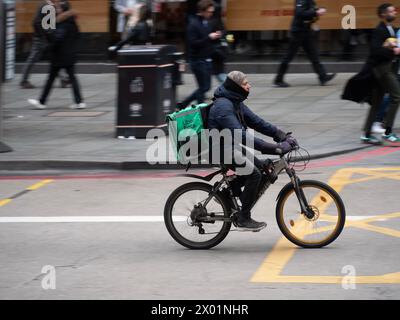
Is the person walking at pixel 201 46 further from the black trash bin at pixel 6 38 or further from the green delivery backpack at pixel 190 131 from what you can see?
the green delivery backpack at pixel 190 131

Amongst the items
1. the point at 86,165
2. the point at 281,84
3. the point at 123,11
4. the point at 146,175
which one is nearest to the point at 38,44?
the point at 123,11

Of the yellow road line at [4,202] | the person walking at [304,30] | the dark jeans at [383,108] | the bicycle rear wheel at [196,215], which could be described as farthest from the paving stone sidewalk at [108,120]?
the bicycle rear wheel at [196,215]

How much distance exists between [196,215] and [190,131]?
0.79 meters

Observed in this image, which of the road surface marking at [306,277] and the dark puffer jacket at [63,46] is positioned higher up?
the dark puffer jacket at [63,46]

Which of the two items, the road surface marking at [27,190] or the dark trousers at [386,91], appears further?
the dark trousers at [386,91]

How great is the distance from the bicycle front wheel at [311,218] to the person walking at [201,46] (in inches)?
250

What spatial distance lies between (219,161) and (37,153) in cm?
513

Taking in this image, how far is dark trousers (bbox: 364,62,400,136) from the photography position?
494 inches

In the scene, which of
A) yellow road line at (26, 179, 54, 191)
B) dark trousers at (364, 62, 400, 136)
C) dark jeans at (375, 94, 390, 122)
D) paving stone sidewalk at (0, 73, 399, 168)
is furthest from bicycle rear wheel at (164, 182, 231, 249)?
dark jeans at (375, 94, 390, 122)

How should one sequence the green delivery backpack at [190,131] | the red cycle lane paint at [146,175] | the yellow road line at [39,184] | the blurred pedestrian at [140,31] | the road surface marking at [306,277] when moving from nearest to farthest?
the road surface marking at [306,277]
the green delivery backpack at [190,131]
the yellow road line at [39,184]
the red cycle lane paint at [146,175]
the blurred pedestrian at [140,31]

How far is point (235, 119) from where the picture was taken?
797 centimetres

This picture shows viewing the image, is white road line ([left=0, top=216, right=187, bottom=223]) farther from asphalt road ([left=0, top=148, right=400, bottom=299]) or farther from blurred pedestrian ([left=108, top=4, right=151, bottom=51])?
blurred pedestrian ([left=108, top=4, right=151, bottom=51])

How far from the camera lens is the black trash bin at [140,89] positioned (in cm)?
1330
